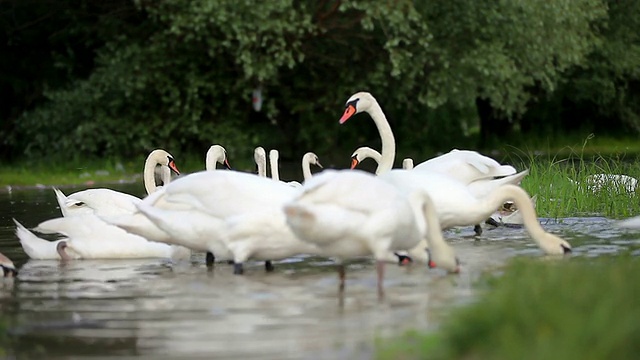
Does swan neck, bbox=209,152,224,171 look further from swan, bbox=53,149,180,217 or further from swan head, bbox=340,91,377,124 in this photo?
swan head, bbox=340,91,377,124

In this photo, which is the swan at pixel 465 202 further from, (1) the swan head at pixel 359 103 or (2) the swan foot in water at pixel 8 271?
(2) the swan foot in water at pixel 8 271

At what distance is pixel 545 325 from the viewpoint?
20.1ft

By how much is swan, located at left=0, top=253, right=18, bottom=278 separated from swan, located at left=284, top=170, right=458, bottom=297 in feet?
9.27

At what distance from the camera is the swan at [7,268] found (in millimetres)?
10570

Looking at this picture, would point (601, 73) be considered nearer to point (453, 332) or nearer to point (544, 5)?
point (544, 5)

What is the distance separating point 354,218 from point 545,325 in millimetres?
2818

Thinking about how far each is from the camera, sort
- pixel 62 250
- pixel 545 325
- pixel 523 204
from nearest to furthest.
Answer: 1. pixel 545 325
2. pixel 523 204
3. pixel 62 250

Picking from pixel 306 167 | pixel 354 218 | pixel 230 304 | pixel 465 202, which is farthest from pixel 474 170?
pixel 230 304

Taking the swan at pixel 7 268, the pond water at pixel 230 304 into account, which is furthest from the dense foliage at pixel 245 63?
the swan at pixel 7 268

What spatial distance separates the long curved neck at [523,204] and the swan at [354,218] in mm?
1558

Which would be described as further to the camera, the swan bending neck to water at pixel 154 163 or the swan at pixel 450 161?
the swan bending neck to water at pixel 154 163

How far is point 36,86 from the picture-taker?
111 ft

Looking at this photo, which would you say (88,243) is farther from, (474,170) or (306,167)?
(306,167)

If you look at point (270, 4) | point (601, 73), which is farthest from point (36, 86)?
point (601, 73)
